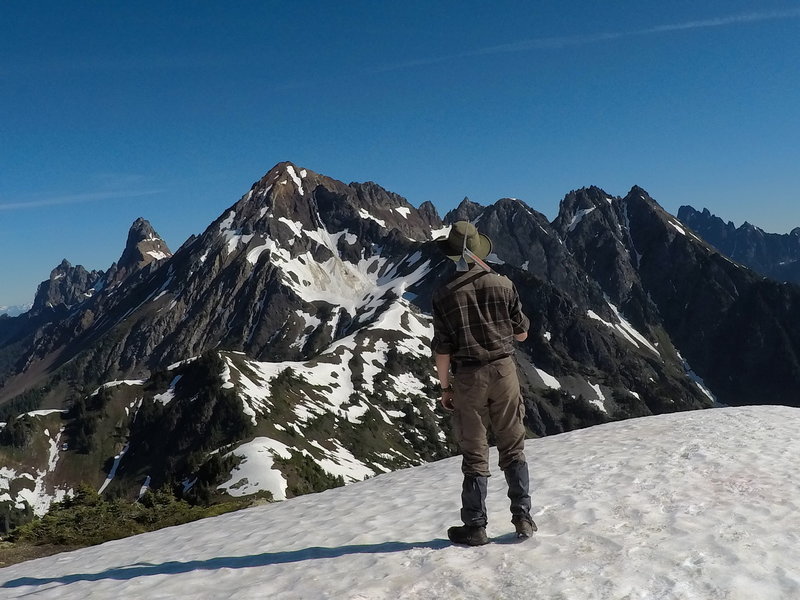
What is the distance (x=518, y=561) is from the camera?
23.2ft

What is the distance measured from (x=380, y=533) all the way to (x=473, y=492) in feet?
7.82

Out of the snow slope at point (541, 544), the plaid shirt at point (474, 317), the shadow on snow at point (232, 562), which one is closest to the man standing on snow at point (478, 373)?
the plaid shirt at point (474, 317)

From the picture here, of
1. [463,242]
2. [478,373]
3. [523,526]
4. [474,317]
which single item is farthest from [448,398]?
[463,242]

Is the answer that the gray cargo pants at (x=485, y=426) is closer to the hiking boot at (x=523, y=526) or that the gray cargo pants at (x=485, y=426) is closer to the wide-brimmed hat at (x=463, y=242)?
the hiking boot at (x=523, y=526)

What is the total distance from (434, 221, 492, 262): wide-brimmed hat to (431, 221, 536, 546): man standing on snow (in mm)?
14

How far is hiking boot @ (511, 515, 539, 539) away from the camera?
778cm

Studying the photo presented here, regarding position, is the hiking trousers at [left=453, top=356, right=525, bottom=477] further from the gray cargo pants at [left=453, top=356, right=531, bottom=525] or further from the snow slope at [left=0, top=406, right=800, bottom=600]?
the snow slope at [left=0, top=406, right=800, bottom=600]

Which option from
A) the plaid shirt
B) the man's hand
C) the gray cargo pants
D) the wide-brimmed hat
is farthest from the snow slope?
the wide-brimmed hat

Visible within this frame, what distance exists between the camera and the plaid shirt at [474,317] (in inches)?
304

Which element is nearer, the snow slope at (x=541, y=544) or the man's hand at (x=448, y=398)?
the snow slope at (x=541, y=544)

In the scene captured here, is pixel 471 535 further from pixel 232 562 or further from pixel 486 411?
pixel 232 562

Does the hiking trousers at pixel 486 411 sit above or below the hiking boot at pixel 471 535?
above

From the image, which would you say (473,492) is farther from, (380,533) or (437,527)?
(380,533)

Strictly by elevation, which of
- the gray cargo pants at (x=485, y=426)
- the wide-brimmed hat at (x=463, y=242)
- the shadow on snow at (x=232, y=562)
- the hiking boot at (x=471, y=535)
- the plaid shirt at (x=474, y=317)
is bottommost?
the shadow on snow at (x=232, y=562)
